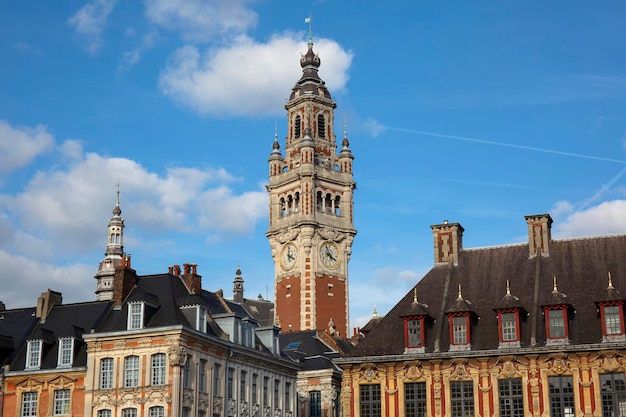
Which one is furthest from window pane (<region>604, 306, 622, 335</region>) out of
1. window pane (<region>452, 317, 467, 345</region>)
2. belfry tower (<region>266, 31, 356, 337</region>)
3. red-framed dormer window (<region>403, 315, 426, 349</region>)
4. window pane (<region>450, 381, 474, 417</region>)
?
belfry tower (<region>266, 31, 356, 337</region>)

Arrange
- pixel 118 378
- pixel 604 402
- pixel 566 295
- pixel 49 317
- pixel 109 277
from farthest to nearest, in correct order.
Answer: pixel 109 277
pixel 49 317
pixel 118 378
pixel 566 295
pixel 604 402

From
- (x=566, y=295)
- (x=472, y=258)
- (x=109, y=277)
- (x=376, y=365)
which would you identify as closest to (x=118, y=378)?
(x=376, y=365)

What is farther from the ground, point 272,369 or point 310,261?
point 310,261

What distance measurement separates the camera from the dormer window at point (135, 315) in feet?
188

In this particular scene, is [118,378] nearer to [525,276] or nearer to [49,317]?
[49,317]

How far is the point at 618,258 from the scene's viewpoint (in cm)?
5378

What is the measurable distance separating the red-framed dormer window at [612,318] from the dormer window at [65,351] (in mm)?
29702

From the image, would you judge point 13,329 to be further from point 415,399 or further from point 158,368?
point 415,399

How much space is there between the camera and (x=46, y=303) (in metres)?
64.5

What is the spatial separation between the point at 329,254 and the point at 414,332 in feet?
171

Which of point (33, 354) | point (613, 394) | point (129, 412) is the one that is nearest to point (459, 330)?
point (613, 394)

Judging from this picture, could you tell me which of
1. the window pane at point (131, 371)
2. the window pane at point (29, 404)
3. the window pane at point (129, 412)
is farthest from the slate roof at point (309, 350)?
the window pane at point (29, 404)

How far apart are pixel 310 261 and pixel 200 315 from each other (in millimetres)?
45309

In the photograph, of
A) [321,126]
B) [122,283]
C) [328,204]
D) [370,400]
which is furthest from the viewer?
[321,126]
